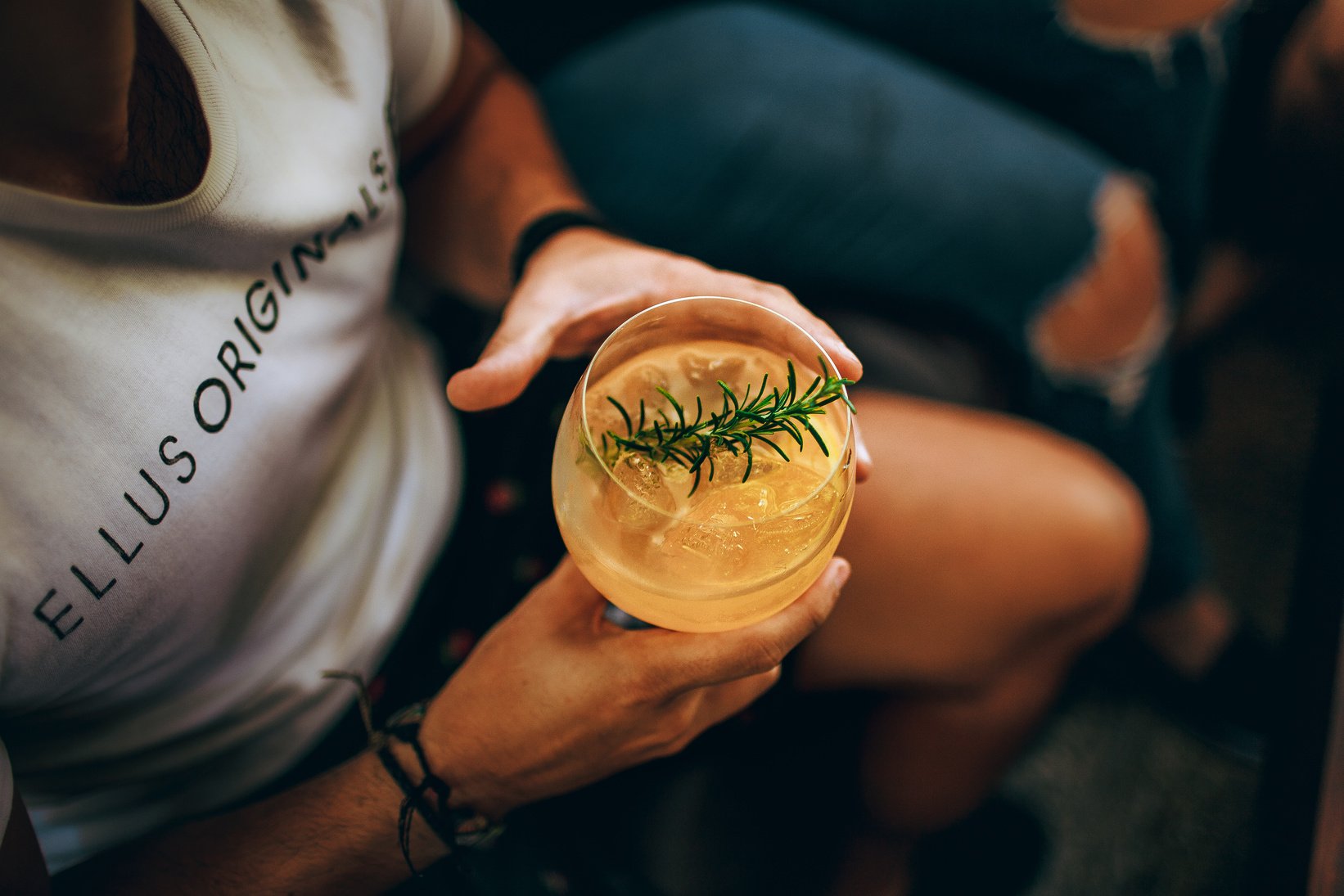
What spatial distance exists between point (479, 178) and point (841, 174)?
0.63m

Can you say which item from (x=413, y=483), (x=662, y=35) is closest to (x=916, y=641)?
(x=413, y=483)

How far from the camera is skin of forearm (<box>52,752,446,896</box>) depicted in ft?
2.83

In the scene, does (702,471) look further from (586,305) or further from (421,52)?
(421,52)

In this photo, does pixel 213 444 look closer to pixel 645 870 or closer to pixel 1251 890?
pixel 645 870

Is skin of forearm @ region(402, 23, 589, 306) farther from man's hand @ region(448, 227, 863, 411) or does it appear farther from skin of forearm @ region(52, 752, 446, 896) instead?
skin of forearm @ region(52, 752, 446, 896)

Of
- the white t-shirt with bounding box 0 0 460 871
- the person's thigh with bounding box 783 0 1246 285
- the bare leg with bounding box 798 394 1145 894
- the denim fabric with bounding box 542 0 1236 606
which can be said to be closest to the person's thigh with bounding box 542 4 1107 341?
the denim fabric with bounding box 542 0 1236 606

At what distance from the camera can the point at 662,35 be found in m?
1.59

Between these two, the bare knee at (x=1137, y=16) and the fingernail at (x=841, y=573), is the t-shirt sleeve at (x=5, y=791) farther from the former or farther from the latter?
the bare knee at (x=1137, y=16)

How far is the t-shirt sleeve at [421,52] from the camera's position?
40.7 inches

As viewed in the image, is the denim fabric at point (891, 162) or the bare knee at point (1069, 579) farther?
the denim fabric at point (891, 162)

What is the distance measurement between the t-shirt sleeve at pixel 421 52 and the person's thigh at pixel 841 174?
45 cm

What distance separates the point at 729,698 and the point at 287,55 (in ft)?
2.74

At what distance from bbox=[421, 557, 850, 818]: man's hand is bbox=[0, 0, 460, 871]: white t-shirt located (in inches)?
9.0

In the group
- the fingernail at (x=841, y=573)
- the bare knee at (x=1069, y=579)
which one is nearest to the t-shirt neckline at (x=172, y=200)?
the fingernail at (x=841, y=573)
